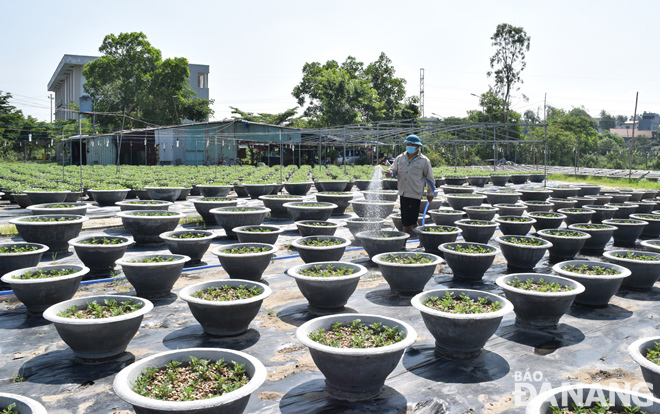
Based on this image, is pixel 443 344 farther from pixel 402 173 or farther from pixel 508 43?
pixel 508 43

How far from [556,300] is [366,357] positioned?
2727mm

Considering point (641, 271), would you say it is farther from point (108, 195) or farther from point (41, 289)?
point (108, 195)

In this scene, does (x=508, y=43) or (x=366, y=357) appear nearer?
(x=366, y=357)

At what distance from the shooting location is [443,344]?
4.96 meters

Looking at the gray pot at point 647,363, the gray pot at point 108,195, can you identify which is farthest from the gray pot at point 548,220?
the gray pot at point 108,195

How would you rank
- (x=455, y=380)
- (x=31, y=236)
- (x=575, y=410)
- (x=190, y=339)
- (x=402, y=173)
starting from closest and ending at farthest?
1. (x=575, y=410)
2. (x=455, y=380)
3. (x=190, y=339)
4. (x=31, y=236)
5. (x=402, y=173)

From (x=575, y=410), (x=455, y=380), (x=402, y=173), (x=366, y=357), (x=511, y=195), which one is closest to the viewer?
(x=575, y=410)

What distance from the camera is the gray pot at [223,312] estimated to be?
516 centimetres

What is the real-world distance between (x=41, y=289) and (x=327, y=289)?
326 centimetres

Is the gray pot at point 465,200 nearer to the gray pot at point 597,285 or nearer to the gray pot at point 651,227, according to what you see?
the gray pot at point 651,227

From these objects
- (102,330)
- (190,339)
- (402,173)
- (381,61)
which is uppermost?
(381,61)

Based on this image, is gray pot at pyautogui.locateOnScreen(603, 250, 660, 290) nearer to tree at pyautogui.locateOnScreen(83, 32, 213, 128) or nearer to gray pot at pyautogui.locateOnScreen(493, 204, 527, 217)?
gray pot at pyautogui.locateOnScreen(493, 204, 527, 217)

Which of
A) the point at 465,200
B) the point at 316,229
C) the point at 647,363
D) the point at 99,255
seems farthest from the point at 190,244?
the point at 465,200

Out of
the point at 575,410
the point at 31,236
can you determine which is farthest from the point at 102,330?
the point at 31,236
